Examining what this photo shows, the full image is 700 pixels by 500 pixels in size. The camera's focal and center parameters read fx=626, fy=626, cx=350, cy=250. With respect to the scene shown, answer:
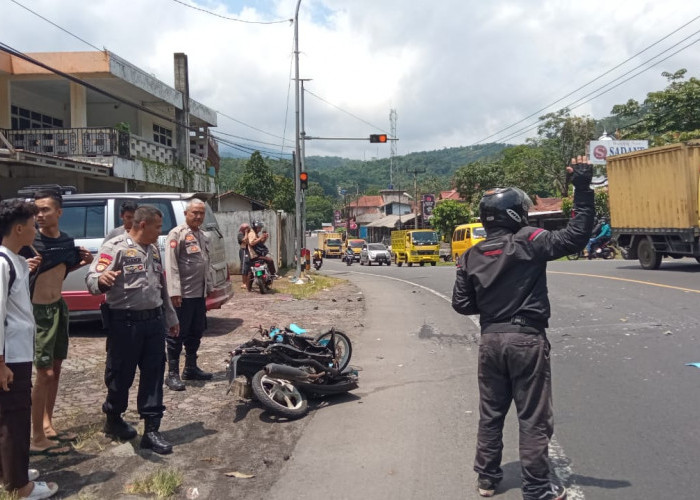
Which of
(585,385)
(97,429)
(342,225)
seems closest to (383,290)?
(585,385)

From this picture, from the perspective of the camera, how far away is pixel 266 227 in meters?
22.5

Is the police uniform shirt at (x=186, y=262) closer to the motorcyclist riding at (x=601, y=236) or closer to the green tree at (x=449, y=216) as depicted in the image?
the motorcyclist riding at (x=601, y=236)

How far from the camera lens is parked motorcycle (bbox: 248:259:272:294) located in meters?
15.5

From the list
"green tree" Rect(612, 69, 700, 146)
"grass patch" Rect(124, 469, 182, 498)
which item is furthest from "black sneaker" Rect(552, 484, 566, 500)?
"green tree" Rect(612, 69, 700, 146)

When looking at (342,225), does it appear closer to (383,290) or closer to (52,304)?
(383,290)

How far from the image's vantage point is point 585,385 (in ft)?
22.0

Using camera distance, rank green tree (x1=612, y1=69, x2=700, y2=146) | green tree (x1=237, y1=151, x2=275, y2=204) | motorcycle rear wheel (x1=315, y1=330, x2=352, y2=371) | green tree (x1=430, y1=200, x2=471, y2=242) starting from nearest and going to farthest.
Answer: motorcycle rear wheel (x1=315, y1=330, x2=352, y2=371)
green tree (x1=612, y1=69, x2=700, y2=146)
green tree (x1=430, y1=200, x2=471, y2=242)
green tree (x1=237, y1=151, x2=275, y2=204)

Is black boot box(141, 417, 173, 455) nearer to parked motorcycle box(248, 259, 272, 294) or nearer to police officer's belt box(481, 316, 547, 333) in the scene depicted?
police officer's belt box(481, 316, 547, 333)

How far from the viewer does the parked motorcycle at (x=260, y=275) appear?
1548 centimetres

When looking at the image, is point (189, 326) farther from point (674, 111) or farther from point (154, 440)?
point (674, 111)

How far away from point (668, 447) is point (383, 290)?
1405cm

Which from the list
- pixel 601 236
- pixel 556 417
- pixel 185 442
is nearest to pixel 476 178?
pixel 601 236

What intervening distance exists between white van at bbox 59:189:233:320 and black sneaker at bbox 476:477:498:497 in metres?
5.78

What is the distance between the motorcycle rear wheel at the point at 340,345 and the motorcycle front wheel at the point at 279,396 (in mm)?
1106
